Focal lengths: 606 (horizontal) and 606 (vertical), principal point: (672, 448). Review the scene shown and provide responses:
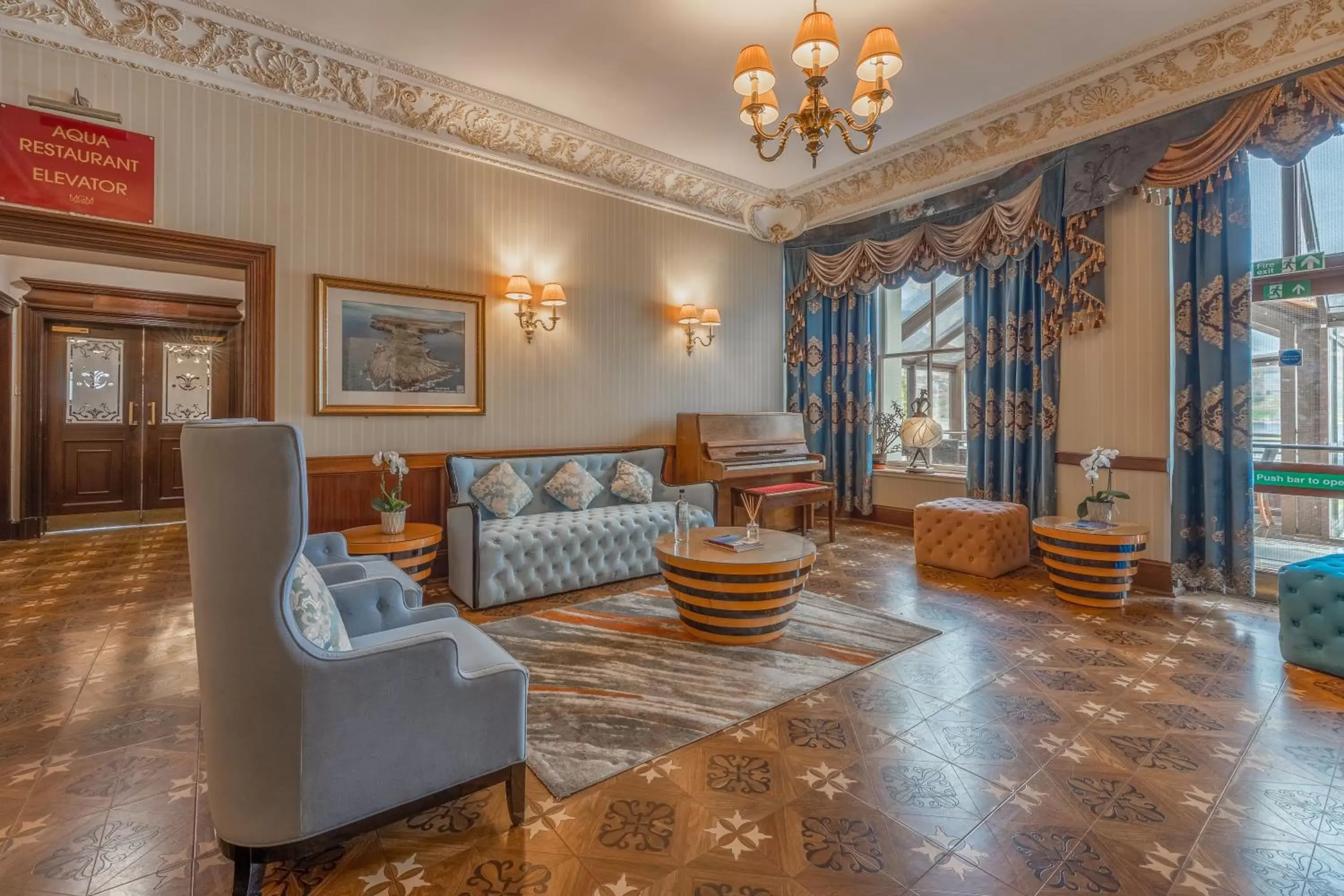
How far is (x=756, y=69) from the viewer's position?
2.80 meters

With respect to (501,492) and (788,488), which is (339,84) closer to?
(501,492)

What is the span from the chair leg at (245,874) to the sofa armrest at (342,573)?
1.04 meters

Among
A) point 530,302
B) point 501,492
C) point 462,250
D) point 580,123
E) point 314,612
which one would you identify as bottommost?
point 314,612

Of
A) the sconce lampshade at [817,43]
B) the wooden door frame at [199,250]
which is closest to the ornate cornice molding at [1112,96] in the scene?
the sconce lampshade at [817,43]

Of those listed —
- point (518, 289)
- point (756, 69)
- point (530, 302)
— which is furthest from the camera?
point (530, 302)

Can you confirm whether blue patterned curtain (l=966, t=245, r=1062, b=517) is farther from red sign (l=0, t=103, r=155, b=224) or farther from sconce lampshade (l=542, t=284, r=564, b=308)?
red sign (l=0, t=103, r=155, b=224)

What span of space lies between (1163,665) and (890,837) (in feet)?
6.85

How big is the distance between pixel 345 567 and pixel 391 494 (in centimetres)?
156

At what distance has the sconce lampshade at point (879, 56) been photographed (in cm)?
275

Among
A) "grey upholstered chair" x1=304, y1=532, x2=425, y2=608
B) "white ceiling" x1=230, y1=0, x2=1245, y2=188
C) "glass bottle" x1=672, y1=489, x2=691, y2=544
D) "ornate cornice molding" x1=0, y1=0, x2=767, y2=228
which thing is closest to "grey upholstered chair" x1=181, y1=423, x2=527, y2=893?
"grey upholstered chair" x1=304, y1=532, x2=425, y2=608

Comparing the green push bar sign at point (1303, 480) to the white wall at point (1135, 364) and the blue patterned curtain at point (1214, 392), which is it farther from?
the white wall at point (1135, 364)

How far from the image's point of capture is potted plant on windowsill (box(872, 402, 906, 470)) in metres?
6.58

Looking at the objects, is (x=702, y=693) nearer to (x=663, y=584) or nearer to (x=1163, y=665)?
(x=663, y=584)

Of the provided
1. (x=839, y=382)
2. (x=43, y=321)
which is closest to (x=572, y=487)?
(x=839, y=382)
